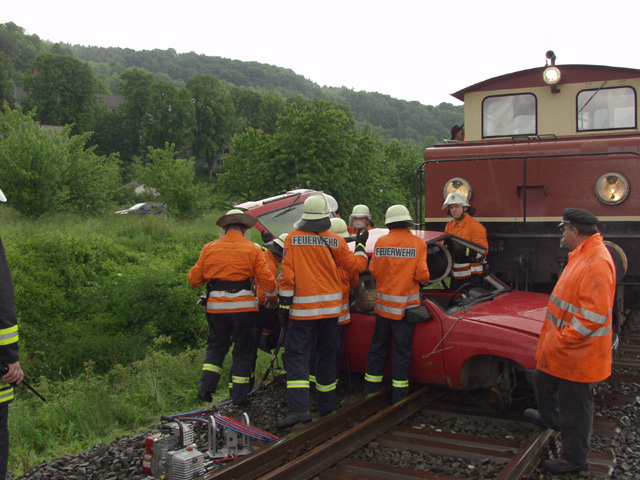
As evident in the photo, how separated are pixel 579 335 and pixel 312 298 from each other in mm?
2455

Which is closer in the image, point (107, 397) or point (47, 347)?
point (107, 397)

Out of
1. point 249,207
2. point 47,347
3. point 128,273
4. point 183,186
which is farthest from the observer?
point 183,186

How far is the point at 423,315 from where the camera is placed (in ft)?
18.6

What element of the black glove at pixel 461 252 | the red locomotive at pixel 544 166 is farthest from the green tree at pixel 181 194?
the black glove at pixel 461 252

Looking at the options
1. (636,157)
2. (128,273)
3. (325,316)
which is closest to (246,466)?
(325,316)

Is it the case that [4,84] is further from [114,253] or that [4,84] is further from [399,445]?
[399,445]

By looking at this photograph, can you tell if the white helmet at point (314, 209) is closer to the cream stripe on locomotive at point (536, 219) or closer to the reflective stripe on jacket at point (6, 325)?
the reflective stripe on jacket at point (6, 325)

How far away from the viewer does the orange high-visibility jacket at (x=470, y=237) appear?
283 inches

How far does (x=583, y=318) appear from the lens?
4027mm

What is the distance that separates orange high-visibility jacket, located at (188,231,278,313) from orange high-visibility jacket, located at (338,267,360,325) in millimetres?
701

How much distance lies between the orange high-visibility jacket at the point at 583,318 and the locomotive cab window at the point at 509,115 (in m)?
5.29

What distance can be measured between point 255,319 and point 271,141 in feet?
48.7

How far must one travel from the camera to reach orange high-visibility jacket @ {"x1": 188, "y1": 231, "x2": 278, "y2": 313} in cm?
587

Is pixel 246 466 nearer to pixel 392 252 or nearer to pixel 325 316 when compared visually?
pixel 325 316
